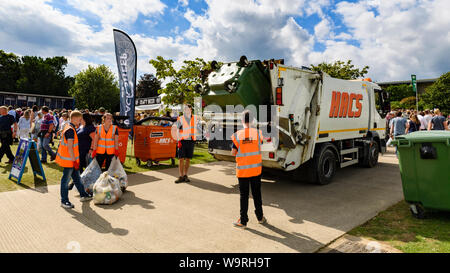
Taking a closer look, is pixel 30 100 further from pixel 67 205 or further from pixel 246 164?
pixel 246 164

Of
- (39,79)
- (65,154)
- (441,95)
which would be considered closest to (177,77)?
(65,154)

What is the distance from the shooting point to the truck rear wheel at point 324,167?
625 centimetres

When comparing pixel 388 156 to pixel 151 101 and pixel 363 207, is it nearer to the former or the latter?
pixel 363 207

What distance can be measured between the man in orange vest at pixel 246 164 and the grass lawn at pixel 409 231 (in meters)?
1.45

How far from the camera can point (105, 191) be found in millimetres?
4859

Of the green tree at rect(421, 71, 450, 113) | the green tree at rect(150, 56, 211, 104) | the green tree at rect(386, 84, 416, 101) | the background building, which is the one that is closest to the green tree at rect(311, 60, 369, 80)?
the green tree at rect(150, 56, 211, 104)

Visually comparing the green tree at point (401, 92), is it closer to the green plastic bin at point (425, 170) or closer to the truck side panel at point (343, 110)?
the truck side panel at point (343, 110)

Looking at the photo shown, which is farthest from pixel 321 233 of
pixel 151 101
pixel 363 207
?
pixel 151 101

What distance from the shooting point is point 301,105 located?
5.96 meters

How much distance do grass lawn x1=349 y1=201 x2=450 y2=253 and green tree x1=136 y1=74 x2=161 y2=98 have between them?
146 feet

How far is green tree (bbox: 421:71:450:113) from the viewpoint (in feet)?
132

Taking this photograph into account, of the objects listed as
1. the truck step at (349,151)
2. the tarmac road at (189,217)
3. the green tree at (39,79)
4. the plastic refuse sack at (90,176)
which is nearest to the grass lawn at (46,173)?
the tarmac road at (189,217)

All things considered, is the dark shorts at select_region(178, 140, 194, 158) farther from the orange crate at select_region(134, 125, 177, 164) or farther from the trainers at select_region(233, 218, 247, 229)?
the trainers at select_region(233, 218, 247, 229)

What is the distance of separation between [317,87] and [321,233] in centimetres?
344
